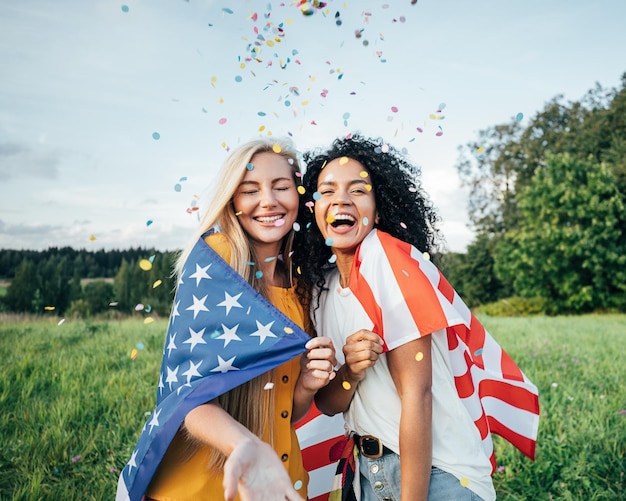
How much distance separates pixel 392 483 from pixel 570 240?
28373 mm

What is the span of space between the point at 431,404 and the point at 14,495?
10.7 feet

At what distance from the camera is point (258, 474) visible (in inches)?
66.4

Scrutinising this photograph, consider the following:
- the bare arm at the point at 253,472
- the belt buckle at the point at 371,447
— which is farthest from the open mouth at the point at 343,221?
the bare arm at the point at 253,472

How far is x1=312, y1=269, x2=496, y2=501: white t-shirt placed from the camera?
7.42ft

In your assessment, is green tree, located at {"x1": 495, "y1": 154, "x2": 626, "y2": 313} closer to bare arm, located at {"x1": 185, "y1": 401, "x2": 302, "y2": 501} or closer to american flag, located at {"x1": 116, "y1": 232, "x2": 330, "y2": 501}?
american flag, located at {"x1": 116, "y1": 232, "x2": 330, "y2": 501}

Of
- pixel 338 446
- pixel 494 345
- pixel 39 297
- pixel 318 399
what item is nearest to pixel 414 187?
pixel 494 345

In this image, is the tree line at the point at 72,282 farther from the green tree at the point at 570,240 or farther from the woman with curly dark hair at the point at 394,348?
the green tree at the point at 570,240

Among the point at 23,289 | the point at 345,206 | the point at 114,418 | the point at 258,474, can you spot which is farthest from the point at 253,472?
the point at 23,289

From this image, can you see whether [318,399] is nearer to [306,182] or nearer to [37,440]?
[306,182]

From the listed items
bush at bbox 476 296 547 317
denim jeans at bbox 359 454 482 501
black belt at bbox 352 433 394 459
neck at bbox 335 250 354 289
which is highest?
neck at bbox 335 250 354 289

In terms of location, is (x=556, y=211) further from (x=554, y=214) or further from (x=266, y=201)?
(x=266, y=201)

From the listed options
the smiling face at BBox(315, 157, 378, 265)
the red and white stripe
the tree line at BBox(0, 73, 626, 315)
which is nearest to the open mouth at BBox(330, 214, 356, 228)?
the smiling face at BBox(315, 157, 378, 265)

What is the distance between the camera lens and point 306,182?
9.61ft

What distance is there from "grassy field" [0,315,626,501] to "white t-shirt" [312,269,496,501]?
1.32m
